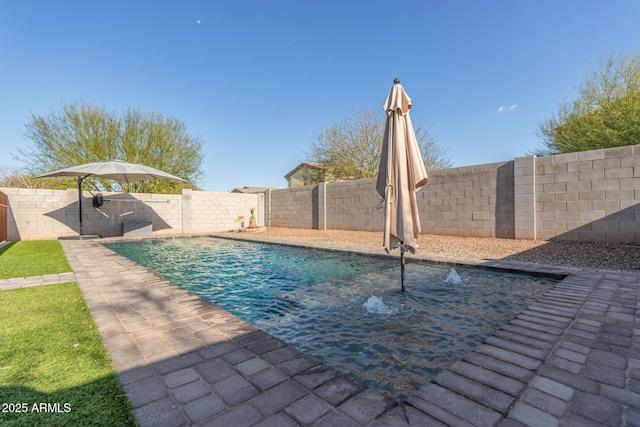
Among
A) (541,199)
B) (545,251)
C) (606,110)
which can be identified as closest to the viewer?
(545,251)

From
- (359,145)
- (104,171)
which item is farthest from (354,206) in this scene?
(104,171)

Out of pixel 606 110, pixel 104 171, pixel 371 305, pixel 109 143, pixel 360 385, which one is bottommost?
pixel 371 305

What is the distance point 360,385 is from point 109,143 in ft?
57.0

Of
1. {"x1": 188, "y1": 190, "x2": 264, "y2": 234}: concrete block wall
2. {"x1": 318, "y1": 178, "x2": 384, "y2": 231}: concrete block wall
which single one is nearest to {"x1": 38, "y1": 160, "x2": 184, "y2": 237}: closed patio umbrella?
{"x1": 188, "y1": 190, "x2": 264, "y2": 234}: concrete block wall

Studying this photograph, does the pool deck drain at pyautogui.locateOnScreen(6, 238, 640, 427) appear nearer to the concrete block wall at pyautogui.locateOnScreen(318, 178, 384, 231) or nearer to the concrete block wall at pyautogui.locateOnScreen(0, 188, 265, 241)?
the concrete block wall at pyautogui.locateOnScreen(318, 178, 384, 231)

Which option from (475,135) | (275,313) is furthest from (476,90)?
(275,313)

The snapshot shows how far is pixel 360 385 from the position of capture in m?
1.58

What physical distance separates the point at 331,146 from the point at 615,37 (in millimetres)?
13061

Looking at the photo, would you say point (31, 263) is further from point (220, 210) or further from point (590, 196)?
point (590, 196)

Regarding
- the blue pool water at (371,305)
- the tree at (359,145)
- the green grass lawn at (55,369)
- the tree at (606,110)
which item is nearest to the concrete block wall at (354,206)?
the blue pool water at (371,305)

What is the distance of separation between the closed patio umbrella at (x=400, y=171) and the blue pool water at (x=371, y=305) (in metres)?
0.88

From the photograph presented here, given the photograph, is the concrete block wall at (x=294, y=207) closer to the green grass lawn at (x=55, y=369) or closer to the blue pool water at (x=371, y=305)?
the blue pool water at (x=371, y=305)

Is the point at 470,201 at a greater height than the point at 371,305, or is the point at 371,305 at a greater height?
the point at 470,201

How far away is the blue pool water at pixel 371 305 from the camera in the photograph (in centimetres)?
216
